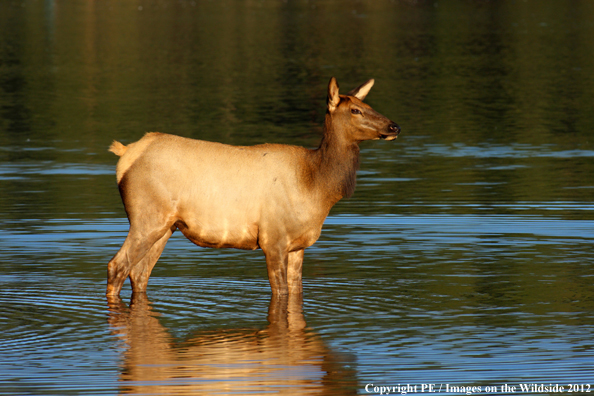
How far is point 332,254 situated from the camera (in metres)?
15.3

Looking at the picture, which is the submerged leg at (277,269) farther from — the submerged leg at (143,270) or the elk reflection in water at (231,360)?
the submerged leg at (143,270)

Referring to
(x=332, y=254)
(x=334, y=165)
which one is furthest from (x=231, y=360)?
(x=332, y=254)

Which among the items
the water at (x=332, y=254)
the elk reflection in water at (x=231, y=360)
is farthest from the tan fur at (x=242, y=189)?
the elk reflection in water at (x=231, y=360)

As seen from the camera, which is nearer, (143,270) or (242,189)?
(242,189)

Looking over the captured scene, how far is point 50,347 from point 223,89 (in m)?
30.8

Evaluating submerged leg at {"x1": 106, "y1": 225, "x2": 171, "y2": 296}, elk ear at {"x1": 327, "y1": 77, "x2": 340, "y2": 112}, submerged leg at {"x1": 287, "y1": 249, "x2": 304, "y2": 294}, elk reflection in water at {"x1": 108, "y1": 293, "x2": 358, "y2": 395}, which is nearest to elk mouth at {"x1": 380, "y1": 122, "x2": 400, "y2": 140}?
elk ear at {"x1": 327, "y1": 77, "x2": 340, "y2": 112}

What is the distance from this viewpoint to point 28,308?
12266mm

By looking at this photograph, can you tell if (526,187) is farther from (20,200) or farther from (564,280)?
(20,200)

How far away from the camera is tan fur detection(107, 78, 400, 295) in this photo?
1268 cm

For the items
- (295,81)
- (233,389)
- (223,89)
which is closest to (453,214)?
(233,389)

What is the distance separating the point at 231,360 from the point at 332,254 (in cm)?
528

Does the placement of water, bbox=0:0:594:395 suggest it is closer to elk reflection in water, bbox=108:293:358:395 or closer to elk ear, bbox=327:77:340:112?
elk reflection in water, bbox=108:293:358:395

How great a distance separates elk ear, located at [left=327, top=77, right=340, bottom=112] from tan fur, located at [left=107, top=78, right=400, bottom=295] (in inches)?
0.4

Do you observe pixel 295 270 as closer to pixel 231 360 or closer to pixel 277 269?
pixel 277 269
